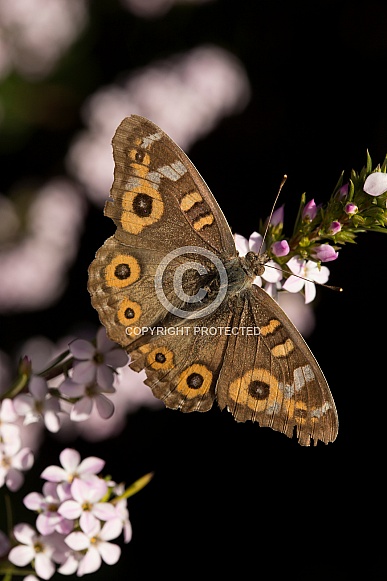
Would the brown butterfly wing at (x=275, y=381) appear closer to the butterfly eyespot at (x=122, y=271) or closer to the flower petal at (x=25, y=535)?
the butterfly eyespot at (x=122, y=271)

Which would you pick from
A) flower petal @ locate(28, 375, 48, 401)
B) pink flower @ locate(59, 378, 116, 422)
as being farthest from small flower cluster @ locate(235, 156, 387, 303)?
flower petal @ locate(28, 375, 48, 401)

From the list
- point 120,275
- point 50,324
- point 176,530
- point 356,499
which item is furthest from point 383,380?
point 120,275

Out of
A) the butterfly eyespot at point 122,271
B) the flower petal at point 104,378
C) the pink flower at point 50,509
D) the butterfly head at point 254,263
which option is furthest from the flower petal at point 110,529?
the butterfly head at point 254,263

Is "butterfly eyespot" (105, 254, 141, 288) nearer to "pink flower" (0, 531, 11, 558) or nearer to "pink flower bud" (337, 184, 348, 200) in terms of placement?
"pink flower bud" (337, 184, 348, 200)

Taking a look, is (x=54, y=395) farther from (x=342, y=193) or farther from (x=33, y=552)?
(x=342, y=193)

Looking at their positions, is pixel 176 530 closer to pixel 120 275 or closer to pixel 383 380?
pixel 383 380

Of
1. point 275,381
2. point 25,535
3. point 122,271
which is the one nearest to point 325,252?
point 275,381
